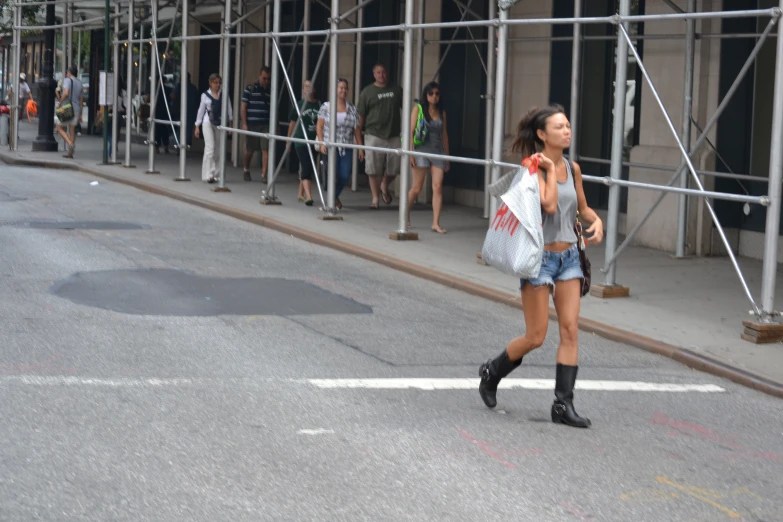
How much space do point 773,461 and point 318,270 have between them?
6.84 m

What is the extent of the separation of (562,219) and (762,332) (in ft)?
10.2

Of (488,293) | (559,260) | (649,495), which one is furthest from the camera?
(488,293)

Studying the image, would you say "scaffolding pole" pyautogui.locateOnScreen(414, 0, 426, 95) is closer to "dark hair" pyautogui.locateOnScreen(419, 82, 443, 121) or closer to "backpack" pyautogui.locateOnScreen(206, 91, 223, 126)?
"dark hair" pyautogui.locateOnScreen(419, 82, 443, 121)

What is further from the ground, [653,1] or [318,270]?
[653,1]

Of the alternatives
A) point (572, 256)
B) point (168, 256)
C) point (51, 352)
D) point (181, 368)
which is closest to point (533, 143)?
point (572, 256)

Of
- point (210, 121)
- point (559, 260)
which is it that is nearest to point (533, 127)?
point (559, 260)

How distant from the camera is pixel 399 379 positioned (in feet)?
25.3

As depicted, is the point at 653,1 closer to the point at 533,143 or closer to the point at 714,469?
the point at 533,143

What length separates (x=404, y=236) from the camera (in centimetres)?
1456

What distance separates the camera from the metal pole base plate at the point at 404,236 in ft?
47.7

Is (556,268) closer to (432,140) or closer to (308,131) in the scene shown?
(432,140)

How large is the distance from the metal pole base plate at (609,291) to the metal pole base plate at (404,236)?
12.9 ft

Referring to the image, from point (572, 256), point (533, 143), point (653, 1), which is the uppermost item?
point (653, 1)

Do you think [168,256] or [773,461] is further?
[168,256]
